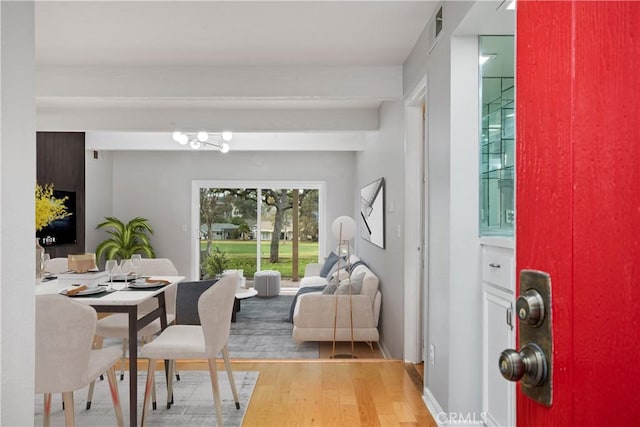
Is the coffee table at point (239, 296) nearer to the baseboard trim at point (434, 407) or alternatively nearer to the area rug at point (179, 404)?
the area rug at point (179, 404)

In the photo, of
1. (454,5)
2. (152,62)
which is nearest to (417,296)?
(454,5)

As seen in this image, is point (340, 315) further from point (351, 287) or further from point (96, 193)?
point (96, 193)

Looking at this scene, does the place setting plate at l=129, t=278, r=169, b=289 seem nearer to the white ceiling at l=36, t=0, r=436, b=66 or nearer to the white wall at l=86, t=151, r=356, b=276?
the white ceiling at l=36, t=0, r=436, b=66

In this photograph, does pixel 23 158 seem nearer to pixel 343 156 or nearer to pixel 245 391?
pixel 245 391

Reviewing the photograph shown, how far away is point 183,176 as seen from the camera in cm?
852

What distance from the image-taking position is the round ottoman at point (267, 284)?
26.4 feet

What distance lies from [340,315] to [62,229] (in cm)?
456

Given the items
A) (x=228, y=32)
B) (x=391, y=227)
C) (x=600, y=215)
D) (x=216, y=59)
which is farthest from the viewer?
(x=391, y=227)

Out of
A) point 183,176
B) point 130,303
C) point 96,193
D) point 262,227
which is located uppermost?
point 183,176

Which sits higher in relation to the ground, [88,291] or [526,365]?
[526,365]

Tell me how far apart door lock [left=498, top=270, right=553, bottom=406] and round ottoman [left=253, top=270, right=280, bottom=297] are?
7.50 meters

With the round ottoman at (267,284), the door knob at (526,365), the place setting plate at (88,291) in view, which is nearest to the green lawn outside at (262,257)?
the round ottoman at (267,284)

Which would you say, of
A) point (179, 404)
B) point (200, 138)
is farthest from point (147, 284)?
point (200, 138)

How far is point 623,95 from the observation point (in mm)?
585
